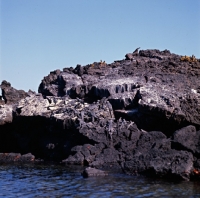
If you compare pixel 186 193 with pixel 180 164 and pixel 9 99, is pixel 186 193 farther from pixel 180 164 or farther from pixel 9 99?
pixel 9 99

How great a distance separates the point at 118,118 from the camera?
28.3 metres

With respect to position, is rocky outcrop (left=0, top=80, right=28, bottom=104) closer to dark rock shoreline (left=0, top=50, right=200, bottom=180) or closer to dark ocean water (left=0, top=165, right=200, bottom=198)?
dark rock shoreline (left=0, top=50, right=200, bottom=180)

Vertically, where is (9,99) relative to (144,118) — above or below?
above

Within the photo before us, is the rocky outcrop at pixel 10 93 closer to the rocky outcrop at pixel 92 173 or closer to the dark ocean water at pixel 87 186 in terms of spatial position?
the dark ocean water at pixel 87 186

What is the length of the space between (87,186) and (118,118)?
1106cm

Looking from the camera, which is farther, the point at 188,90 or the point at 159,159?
the point at 188,90

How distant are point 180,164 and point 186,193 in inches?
127

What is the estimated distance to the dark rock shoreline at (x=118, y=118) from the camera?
70.2 feet

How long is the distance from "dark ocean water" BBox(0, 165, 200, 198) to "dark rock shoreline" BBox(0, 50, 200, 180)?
4.85 feet

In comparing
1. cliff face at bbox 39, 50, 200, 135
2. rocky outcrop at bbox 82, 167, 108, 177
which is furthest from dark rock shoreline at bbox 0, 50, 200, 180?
rocky outcrop at bbox 82, 167, 108, 177

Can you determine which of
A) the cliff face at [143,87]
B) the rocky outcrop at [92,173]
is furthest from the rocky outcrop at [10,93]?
the rocky outcrop at [92,173]

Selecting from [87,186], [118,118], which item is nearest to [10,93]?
[118,118]

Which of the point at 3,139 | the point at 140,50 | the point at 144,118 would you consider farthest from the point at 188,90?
the point at 3,139

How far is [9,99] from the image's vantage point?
3753cm
